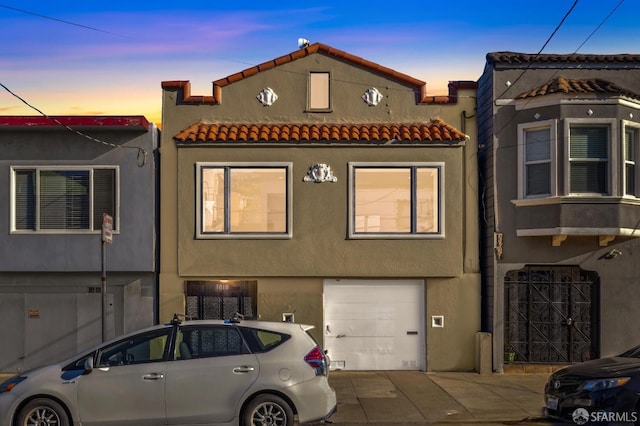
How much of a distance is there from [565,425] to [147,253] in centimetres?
885

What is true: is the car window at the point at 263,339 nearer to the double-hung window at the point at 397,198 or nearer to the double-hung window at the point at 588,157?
the double-hung window at the point at 397,198

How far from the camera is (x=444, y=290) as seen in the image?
15.3 m

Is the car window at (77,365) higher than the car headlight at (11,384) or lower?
higher

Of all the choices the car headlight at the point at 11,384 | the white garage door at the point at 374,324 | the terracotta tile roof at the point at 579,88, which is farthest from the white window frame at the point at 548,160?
the car headlight at the point at 11,384

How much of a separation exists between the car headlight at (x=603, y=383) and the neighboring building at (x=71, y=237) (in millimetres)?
9148

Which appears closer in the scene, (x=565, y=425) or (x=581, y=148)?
(x=565, y=425)

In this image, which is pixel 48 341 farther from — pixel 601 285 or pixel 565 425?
pixel 601 285

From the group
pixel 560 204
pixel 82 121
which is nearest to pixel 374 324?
pixel 560 204

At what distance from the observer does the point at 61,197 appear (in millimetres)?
15406

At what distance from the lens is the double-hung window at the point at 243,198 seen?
15273 mm

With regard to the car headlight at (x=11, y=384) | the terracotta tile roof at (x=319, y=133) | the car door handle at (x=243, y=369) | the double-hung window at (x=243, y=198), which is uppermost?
the terracotta tile roof at (x=319, y=133)

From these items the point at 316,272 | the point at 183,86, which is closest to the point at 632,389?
the point at 316,272

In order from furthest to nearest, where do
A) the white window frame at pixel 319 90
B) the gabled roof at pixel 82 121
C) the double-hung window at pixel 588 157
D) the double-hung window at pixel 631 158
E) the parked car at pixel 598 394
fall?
1. the white window frame at pixel 319 90
2. the gabled roof at pixel 82 121
3. the double-hung window at pixel 631 158
4. the double-hung window at pixel 588 157
5. the parked car at pixel 598 394

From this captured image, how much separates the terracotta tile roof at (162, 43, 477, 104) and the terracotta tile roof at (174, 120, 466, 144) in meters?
0.61
